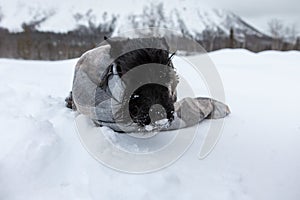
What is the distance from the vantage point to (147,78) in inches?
95.3

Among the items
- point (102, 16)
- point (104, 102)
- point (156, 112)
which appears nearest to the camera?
point (156, 112)

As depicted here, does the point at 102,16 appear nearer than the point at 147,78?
No

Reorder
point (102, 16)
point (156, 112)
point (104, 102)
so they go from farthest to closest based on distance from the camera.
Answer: point (102, 16), point (104, 102), point (156, 112)

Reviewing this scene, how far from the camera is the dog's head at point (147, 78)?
2383 millimetres

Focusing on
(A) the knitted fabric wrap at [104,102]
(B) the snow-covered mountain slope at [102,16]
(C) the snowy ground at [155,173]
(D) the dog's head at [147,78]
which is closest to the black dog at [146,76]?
(D) the dog's head at [147,78]

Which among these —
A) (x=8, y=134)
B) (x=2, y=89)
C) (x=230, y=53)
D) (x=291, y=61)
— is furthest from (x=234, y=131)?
(x=230, y=53)

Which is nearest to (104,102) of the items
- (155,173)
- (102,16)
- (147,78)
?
(147,78)

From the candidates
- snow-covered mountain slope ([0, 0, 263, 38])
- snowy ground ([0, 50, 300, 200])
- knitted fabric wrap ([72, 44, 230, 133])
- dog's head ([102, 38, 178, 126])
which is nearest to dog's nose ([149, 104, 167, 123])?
dog's head ([102, 38, 178, 126])

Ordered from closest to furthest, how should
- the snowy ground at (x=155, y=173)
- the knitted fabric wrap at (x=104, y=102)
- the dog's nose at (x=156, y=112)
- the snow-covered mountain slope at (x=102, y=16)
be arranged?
the snowy ground at (x=155, y=173) → the dog's nose at (x=156, y=112) → the knitted fabric wrap at (x=104, y=102) → the snow-covered mountain slope at (x=102, y=16)

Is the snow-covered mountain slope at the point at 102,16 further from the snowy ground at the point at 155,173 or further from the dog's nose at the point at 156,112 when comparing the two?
the dog's nose at the point at 156,112

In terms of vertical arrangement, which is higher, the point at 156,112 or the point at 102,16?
the point at 156,112

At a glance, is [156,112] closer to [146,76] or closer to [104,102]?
[146,76]

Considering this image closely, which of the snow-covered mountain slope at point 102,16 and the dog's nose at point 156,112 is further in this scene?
the snow-covered mountain slope at point 102,16

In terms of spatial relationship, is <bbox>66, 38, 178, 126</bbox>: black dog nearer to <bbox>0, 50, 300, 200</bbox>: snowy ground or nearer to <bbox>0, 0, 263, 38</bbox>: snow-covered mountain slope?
<bbox>0, 50, 300, 200</bbox>: snowy ground
